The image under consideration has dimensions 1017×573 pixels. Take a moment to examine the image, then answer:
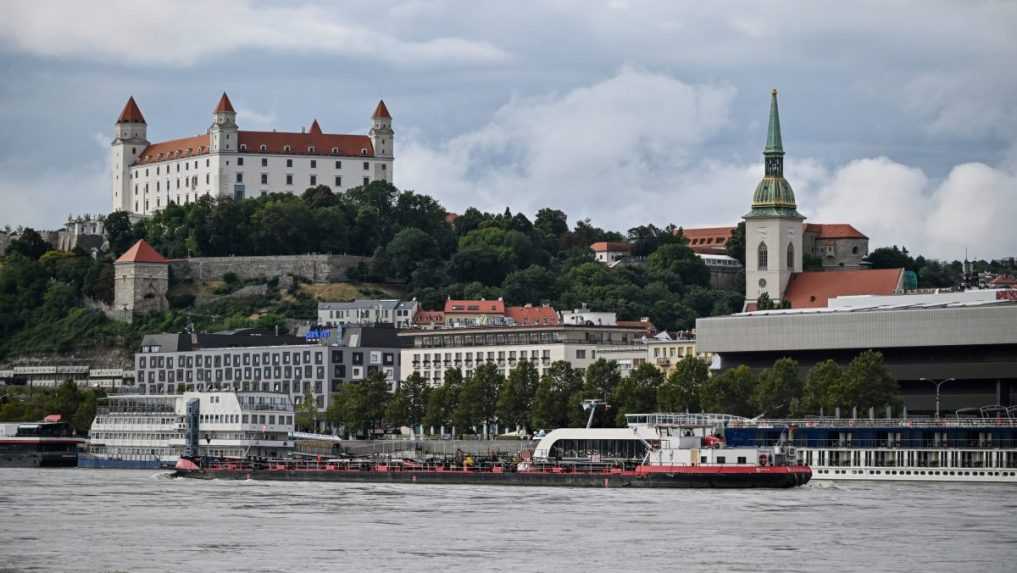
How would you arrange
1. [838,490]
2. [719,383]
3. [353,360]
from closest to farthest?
[838,490] → [719,383] → [353,360]

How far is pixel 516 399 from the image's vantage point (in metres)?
163

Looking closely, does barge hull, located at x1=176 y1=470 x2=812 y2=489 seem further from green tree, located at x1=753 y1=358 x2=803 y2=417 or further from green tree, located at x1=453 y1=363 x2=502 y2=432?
green tree, located at x1=453 y1=363 x2=502 y2=432

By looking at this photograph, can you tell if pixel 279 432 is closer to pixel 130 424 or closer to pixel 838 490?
pixel 130 424

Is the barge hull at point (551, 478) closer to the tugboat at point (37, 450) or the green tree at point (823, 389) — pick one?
the green tree at point (823, 389)

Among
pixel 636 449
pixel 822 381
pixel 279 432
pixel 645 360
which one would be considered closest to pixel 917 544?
pixel 636 449

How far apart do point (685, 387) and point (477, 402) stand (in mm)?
18798

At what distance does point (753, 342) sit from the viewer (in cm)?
16562

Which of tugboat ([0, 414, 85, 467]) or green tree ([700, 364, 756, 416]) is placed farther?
tugboat ([0, 414, 85, 467])

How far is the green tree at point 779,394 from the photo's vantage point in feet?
482

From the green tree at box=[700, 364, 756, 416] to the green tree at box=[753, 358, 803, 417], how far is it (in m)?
0.94

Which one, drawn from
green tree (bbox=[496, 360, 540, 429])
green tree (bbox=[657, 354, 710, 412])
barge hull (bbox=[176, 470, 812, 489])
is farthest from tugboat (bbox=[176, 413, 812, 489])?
green tree (bbox=[496, 360, 540, 429])

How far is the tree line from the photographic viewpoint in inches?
5758

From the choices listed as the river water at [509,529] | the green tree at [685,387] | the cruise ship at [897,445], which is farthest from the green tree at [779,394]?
the river water at [509,529]

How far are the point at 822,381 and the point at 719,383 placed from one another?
743 cm
